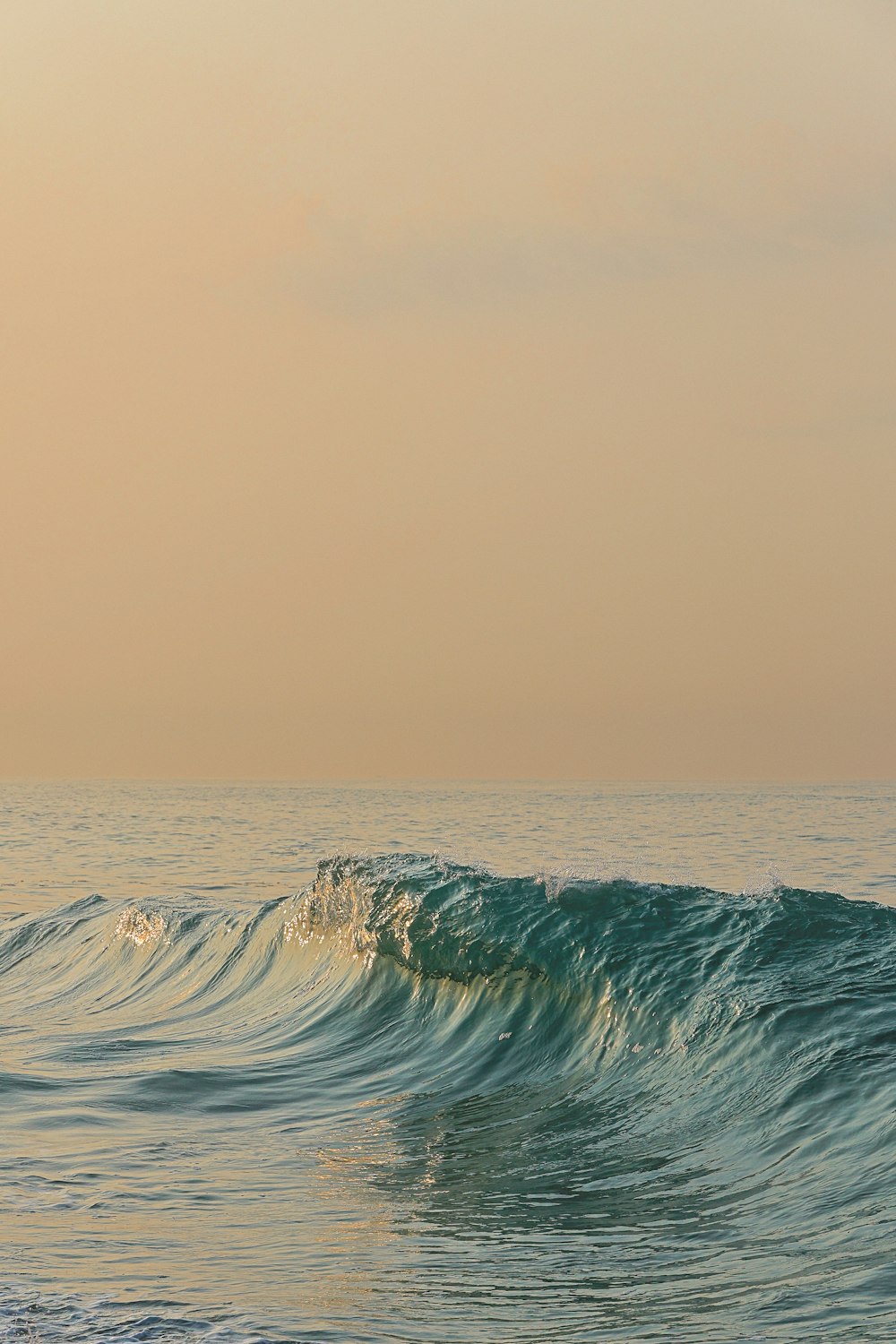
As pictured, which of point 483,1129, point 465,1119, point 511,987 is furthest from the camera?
point 511,987

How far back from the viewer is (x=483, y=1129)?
10.6 metres

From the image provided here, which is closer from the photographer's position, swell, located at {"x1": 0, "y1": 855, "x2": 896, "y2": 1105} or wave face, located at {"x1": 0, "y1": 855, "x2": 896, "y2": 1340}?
wave face, located at {"x1": 0, "y1": 855, "x2": 896, "y2": 1340}

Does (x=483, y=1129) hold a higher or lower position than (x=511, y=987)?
lower

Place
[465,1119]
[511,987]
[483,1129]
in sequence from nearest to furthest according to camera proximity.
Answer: [483,1129], [465,1119], [511,987]

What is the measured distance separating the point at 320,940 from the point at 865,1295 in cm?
1349

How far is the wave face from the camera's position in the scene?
254 inches

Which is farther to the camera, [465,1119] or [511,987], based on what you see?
[511,987]

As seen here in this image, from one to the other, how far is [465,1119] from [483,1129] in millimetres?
425

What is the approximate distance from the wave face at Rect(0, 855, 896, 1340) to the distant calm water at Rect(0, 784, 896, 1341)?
0.10ft

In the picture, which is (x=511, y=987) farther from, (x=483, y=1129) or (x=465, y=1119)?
(x=483, y=1129)

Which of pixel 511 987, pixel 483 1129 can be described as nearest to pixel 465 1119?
pixel 483 1129

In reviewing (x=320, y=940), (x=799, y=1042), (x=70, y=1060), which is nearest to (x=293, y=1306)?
(x=799, y=1042)

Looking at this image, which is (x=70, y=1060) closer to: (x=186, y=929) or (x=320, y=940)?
(x=320, y=940)

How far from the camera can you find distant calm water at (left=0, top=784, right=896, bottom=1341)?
646cm
